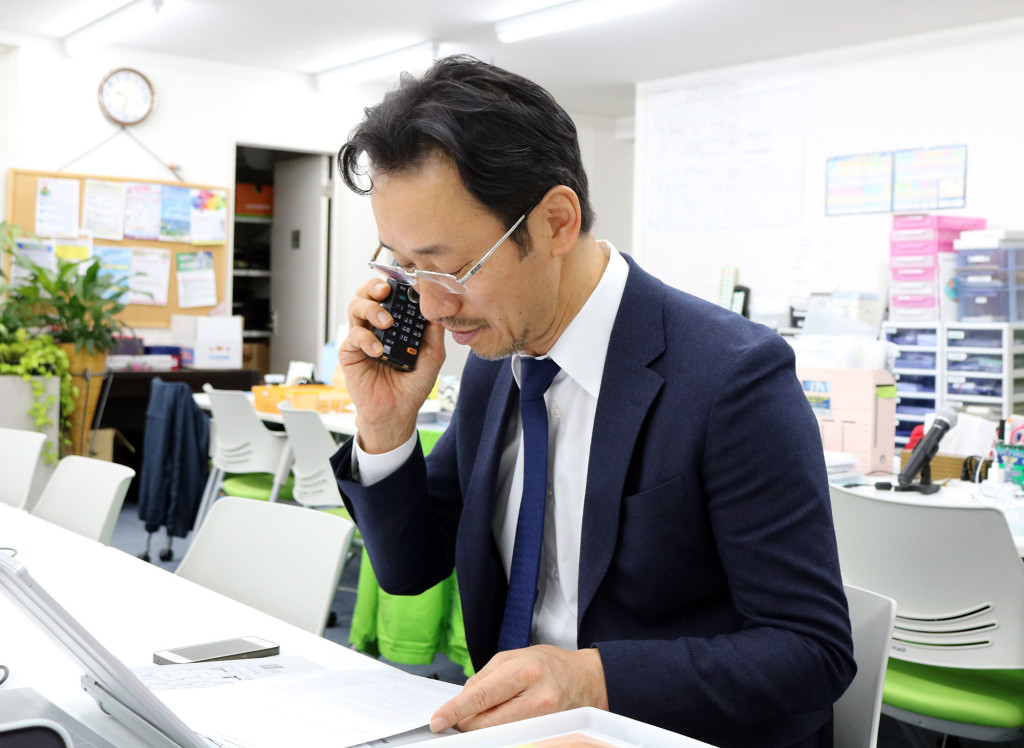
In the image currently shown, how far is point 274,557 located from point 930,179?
17.0 feet

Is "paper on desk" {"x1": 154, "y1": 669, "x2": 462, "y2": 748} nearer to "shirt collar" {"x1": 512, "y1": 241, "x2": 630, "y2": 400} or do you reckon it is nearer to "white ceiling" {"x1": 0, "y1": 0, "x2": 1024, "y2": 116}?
"shirt collar" {"x1": 512, "y1": 241, "x2": 630, "y2": 400}

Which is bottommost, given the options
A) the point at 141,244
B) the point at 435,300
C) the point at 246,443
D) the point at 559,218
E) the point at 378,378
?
the point at 246,443

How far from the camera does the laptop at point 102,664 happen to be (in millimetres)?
789

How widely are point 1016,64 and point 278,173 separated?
5.37 metres

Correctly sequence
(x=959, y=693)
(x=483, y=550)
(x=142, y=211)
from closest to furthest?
(x=483, y=550)
(x=959, y=693)
(x=142, y=211)

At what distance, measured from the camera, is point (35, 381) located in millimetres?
5324

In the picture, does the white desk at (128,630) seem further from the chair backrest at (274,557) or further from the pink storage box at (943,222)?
the pink storage box at (943,222)

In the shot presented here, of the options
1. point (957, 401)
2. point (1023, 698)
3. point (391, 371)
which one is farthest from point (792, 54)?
point (391, 371)

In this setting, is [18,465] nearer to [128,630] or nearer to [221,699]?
[128,630]

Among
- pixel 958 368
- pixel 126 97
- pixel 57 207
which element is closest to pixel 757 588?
pixel 958 368

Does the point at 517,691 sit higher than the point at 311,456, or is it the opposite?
the point at 517,691

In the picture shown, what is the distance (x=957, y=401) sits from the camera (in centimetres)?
525

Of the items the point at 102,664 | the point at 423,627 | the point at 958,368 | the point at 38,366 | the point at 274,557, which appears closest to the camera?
the point at 102,664

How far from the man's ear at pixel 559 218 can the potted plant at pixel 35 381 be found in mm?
4810
